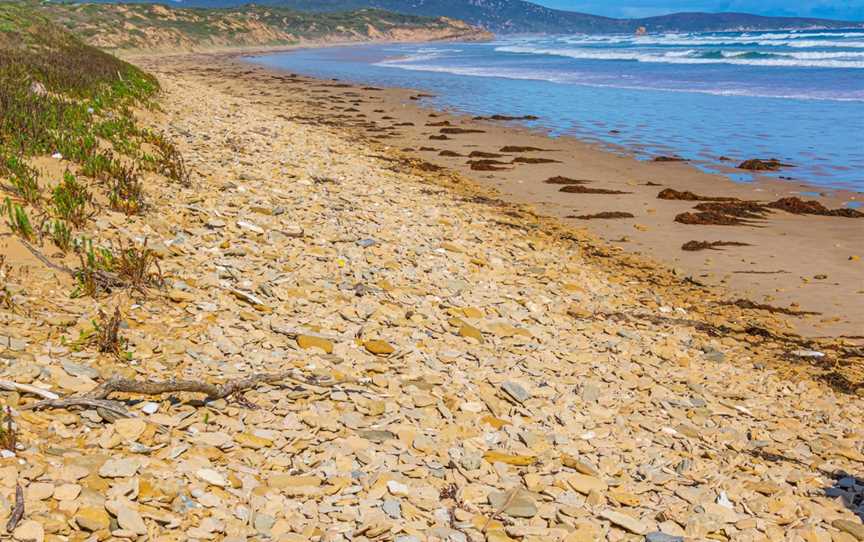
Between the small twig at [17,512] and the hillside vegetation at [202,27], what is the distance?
77.4 m

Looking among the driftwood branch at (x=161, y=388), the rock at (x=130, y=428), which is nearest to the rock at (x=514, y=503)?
the driftwood branch at (x=161, y=388)

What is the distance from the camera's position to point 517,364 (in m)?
5.68

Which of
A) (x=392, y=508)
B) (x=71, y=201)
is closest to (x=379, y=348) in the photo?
(x=392, y=508)

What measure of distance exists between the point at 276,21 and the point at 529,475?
480ft

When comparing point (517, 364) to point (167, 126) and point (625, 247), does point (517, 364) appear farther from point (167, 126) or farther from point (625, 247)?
point (167, 126)

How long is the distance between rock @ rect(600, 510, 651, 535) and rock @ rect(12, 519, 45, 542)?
3.02 m

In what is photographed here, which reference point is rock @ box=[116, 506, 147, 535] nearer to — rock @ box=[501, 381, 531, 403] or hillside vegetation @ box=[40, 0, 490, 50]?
rock @ box=[501, 381, 531, 403]

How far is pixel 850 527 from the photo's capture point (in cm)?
397

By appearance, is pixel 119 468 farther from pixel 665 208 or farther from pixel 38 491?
pixel 665 208

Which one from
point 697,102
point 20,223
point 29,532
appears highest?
point 697,102

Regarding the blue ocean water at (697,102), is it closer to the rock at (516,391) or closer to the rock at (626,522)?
the rock at (516,391)

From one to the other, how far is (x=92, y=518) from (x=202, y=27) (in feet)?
366

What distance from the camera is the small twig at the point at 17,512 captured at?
8.73ft

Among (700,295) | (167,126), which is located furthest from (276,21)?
(700,295)
